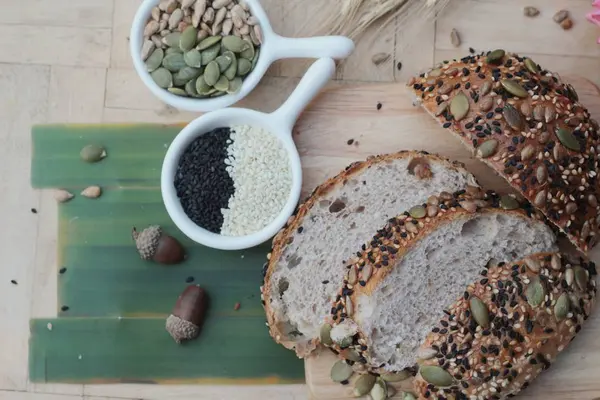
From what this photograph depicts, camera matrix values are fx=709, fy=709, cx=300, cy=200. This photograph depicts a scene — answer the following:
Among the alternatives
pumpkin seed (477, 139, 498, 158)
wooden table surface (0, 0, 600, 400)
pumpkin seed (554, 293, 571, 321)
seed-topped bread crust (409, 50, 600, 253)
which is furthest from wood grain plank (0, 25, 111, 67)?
pumpkin seed (554, 293, 571, 321)

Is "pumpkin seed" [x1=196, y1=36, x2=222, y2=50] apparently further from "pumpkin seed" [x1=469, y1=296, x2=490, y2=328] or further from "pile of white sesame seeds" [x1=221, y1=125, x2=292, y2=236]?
"pumpkin seed" [x1=469, y1=296, x2=490, y2=328]

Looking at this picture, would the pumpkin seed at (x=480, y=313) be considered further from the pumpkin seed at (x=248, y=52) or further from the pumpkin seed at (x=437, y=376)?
the pumpkin seed at (x=248, y=52)

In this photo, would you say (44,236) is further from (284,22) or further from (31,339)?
(284,22)

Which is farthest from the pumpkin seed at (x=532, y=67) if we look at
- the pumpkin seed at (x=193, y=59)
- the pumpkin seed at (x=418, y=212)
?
the pumpkin seed at (x=193, y=59)

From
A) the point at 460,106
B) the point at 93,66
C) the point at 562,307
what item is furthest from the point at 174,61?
the point at 562,307

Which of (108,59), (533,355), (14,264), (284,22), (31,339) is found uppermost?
(284,22)

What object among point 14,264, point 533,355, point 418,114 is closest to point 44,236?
point 14,264

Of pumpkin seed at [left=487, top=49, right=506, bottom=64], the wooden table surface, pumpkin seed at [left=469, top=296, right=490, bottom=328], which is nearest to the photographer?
pumpkin seed at [left=469, top=296, right=490, bottom=328]
